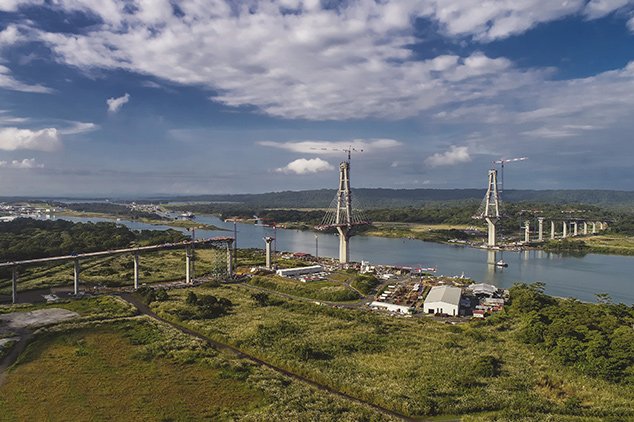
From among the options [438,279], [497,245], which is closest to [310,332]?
[438,279]

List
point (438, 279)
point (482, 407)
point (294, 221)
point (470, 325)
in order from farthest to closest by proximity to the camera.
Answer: point (294, 221) < point (438, 279) < point (470, 325) < point (482, 407)

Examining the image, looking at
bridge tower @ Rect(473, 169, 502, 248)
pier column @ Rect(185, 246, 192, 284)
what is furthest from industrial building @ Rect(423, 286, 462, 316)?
bridge tower @ Rect(473, 169, 502, 248)

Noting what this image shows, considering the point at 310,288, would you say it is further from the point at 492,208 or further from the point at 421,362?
the point at 492,208

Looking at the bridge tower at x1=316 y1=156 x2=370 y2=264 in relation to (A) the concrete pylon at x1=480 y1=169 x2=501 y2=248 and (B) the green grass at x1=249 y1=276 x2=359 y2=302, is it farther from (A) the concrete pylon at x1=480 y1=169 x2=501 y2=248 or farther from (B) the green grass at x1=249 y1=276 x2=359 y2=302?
(A) the concrete pylon at x1=480 y1=169 x2=501 y2=248

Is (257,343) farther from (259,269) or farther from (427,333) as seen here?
(259,269)

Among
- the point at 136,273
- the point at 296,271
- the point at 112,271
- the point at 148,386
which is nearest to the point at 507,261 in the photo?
the point at 296,271
